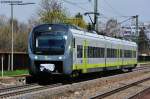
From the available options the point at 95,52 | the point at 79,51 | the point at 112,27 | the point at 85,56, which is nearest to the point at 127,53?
the point at 95,52

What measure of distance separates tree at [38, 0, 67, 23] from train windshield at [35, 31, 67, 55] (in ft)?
126

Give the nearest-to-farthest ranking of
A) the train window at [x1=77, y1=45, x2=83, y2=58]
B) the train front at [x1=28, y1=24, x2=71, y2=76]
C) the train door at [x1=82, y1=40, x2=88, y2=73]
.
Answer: the train front at [x1=28, y1=24, x2=71, y2=76] < the train window at [x1=77, y1=45, x2=83, y2=58] < the train door at [x1=82, y1=40, x2=88, y2=73]

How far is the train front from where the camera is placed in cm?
2717

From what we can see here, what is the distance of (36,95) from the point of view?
67.1 ft

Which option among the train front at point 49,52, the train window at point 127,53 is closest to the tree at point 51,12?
the train window at point 127,53

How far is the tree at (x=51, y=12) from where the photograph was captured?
66.2 m

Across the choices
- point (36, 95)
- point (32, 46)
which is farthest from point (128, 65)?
point (36, 95)

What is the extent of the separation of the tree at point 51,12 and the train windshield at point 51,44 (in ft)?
126

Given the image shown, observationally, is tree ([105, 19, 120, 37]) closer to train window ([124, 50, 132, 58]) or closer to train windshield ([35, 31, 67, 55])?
train window ([124, 50, 132, 58])

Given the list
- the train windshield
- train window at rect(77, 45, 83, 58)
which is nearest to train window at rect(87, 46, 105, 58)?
train window at rect(77, 45, 83, 58)

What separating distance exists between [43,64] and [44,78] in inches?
111

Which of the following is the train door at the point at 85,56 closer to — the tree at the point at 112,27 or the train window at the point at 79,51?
the train window at the point at 79,51

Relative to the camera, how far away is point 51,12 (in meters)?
67.2

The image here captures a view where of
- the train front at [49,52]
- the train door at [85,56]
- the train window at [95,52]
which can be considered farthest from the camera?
the train window at [95,52]
